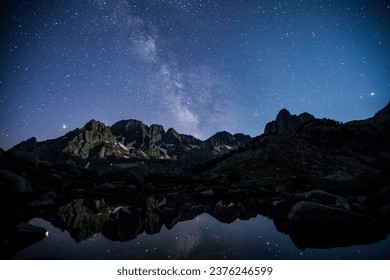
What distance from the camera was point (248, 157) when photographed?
266 feet

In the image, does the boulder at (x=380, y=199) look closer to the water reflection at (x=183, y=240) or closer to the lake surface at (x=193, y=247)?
the water reflection at (x=183, y=240)

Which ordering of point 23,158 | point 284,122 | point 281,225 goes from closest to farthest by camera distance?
point 281,225 → point 23,158 → point 284,122

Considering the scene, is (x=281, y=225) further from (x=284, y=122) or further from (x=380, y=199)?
(x=284, y=122)

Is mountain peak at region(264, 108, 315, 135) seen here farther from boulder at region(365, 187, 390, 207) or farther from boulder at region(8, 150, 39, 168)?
boulder at region(365, 187, 390, 207)

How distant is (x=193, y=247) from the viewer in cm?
897

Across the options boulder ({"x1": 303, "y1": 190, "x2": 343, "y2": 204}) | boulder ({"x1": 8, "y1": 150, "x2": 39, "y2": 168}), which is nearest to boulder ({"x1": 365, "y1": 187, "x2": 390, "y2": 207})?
boulder ({"x1": 303, "y1": 190, "x2": 343, "y2": 204})

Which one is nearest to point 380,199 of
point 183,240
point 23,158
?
point 183,240

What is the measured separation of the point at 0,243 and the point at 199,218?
10.1m

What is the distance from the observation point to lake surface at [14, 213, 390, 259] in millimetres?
7820

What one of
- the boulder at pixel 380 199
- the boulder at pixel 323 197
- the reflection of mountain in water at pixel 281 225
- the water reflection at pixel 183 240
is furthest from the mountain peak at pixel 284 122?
the water reflection at pixel 183 240
